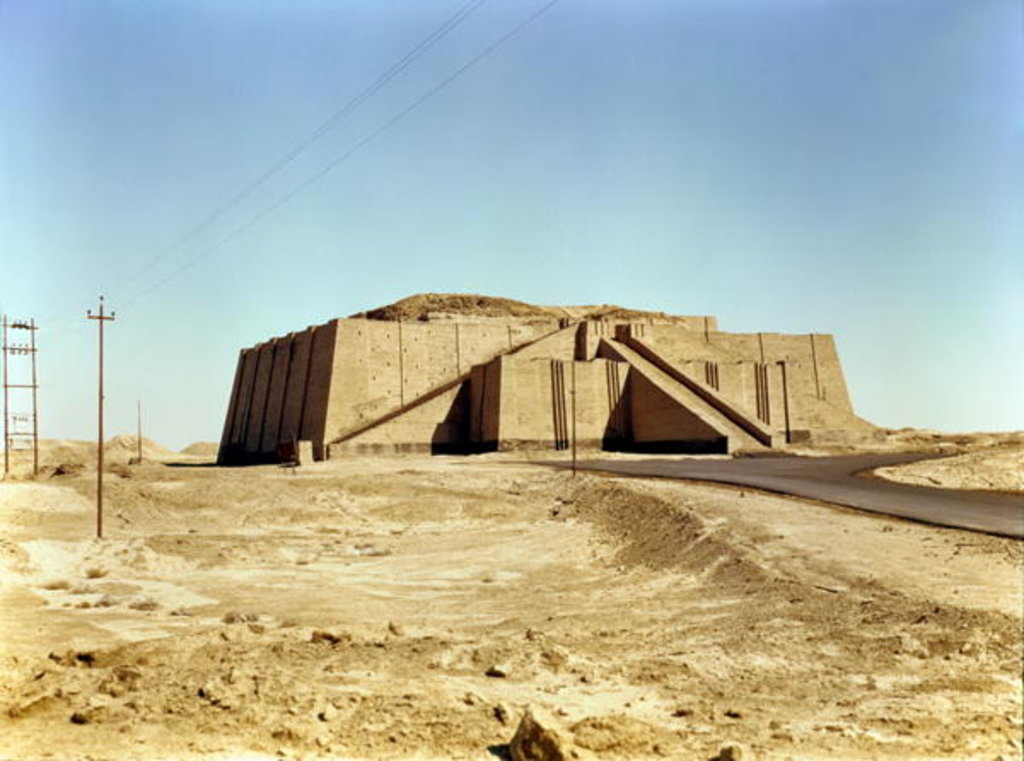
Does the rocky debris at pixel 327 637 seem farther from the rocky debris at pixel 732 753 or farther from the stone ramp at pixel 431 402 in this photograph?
the stone ramp at pixel 431 402

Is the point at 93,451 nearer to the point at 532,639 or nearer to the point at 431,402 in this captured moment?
the point at 431,402

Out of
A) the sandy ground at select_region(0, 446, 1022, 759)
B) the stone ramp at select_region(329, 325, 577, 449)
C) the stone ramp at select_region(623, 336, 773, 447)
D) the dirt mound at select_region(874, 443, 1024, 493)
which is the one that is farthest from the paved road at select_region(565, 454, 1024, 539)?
the stone ramp at select_region(329, 325, 577, 449)

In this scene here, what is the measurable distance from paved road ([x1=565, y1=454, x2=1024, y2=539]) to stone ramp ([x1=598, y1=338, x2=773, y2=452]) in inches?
286

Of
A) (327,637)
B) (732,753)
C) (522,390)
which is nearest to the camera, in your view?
(732,753)

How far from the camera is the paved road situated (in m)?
13.6

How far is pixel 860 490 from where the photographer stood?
1820cm

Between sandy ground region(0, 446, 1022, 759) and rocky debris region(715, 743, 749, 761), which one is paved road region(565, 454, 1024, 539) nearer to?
sandy ground region(0, 446, 1022, 759)

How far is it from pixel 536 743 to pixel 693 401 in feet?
113

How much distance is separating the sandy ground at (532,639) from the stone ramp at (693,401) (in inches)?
748

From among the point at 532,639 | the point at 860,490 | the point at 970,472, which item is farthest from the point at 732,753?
the point at 970,472

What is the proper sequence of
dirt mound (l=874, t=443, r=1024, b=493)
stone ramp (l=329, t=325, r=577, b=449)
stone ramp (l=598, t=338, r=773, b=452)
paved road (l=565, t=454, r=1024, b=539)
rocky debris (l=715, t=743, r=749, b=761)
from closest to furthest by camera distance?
rocky debris (l=715, t=743, r=749, b=761) → paved road (l=565, t=454, r=1024, b=539) → dirt mound (l=874, t=443, r=1024, b=493) → stone ramp (l=598, t=338, r=773, b=452) → stone ramp (l=329, t=325, r=577, b=449)

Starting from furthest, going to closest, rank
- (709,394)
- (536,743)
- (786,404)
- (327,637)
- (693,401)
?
(786,404)
(709,394)
(693,401)
(327,637)
(536,743)

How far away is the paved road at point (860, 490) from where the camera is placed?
13.6 m

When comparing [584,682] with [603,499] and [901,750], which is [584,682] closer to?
[901,750]
